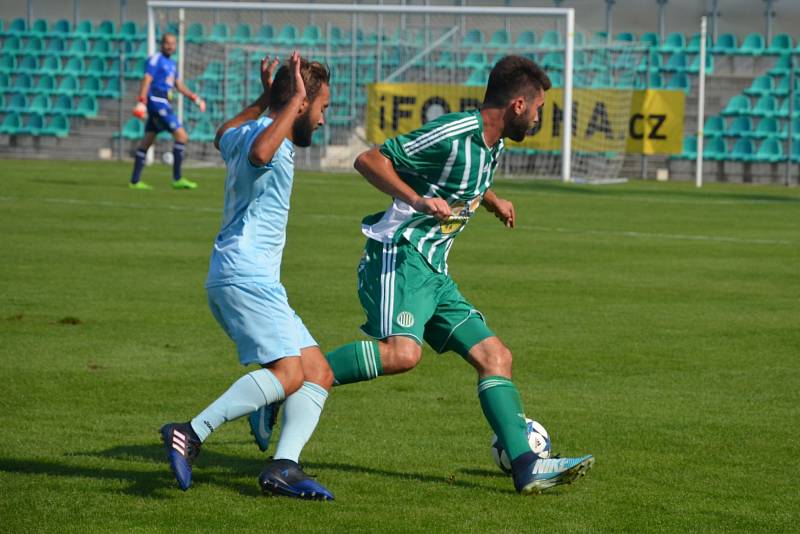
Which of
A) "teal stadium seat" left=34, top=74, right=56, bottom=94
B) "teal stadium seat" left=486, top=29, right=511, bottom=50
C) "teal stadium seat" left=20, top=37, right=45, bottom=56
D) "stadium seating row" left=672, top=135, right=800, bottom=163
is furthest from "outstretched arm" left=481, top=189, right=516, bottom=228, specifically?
"teal stadium seat" left=20, top=37, right=45, bottom=56

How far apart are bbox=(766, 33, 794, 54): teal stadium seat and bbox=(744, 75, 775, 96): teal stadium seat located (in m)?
0.65

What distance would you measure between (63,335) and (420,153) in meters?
4.24

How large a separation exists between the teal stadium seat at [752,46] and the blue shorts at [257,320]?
29943 millimetres

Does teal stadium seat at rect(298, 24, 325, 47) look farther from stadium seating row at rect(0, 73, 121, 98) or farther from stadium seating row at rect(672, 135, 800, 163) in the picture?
stadium seating row at rect(672, 135, 800, 163)

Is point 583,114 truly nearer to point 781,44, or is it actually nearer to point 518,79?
point 781,44

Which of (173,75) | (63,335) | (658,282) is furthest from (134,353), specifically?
(173,75)

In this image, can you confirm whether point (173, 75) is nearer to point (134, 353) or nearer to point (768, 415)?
point (134, 353)

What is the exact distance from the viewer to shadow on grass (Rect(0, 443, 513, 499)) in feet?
17.8

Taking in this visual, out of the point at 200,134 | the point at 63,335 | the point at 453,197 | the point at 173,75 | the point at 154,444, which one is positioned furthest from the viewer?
the point at 200,134

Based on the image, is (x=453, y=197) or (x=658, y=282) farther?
(x=658, y=282)

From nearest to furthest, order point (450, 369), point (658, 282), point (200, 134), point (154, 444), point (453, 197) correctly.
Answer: point (453, 197) → point (154, 444) → point (450, 369) → point (658, 282) → point (200, 134)

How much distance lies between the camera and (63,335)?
9109mm

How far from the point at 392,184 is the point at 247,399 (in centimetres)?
100

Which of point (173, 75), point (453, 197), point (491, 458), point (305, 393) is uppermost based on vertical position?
point (173, 75)
